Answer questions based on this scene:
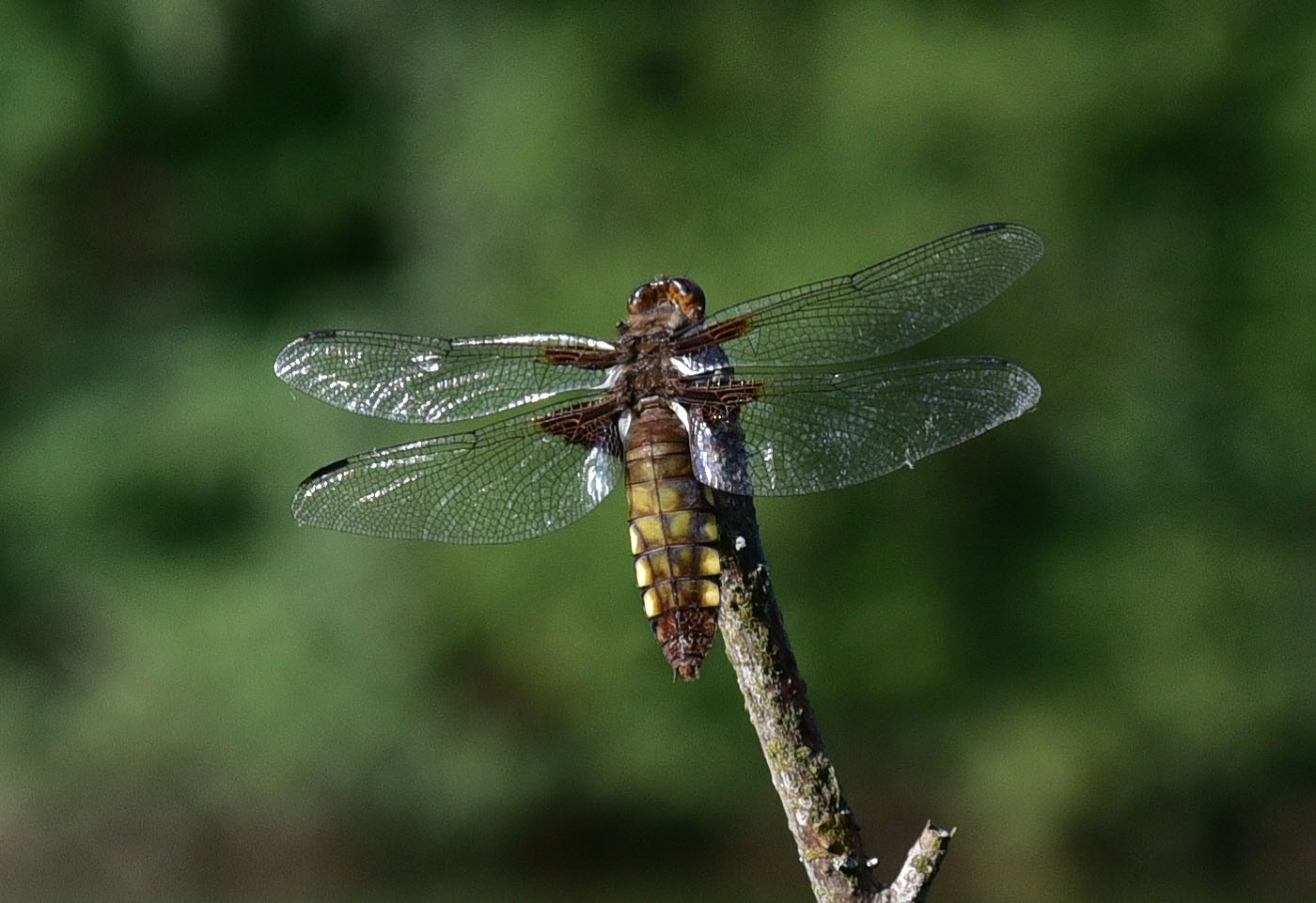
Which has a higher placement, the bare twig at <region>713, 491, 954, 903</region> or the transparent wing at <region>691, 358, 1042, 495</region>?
the transparent wing at <region>691, 358, 1042, 495</region>

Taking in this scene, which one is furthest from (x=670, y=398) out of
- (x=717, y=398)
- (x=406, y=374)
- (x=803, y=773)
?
(x=803, y=773)

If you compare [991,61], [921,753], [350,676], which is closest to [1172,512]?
[921,753]

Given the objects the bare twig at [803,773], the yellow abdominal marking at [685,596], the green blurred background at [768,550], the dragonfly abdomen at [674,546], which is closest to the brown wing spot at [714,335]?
the dragonfly abdomen at [674,546]

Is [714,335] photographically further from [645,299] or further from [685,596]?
[685,596]

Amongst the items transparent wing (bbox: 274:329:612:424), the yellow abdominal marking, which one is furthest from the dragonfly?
the yellow abdominal marking

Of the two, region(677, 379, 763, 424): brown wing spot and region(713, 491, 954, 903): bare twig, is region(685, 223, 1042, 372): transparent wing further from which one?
region(713, 491, 954, 903): bare twig
